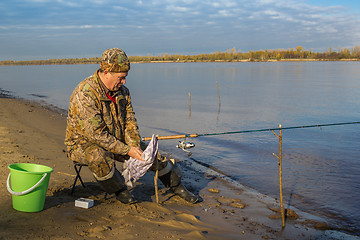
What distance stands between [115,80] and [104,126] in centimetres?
57

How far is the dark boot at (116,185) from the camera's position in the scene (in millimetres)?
3963

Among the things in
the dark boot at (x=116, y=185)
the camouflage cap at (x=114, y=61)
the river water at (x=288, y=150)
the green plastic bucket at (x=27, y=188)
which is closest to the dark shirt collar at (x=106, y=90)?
the camouflage cap at (x=114, y=61)

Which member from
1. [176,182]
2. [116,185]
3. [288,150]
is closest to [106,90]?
[116,185]

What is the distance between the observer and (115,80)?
4031mm

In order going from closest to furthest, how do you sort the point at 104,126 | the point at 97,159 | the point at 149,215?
the point at 97,159, the point at 104,126, the point at 149,215

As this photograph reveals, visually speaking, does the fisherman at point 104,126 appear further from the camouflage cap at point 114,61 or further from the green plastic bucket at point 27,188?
the green plastic bucket at point 27,188

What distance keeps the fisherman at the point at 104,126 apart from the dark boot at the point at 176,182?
0.58m

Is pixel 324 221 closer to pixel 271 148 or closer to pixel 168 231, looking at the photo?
pixel 168 231

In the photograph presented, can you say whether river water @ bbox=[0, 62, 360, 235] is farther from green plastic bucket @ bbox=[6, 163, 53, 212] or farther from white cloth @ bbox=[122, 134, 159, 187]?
green plastic bucket @ bbox=[6, 163, 53, 212]

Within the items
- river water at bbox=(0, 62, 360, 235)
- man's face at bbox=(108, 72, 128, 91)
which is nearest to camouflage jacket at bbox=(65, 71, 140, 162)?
man's face at bbox=(108, 72, 128, 91)

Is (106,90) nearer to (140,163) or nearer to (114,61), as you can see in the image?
(114,61)

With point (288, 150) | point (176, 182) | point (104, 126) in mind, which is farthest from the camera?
point (288, 150)

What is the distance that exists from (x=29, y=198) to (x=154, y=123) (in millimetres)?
10154

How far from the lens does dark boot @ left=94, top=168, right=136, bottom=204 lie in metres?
3.96
